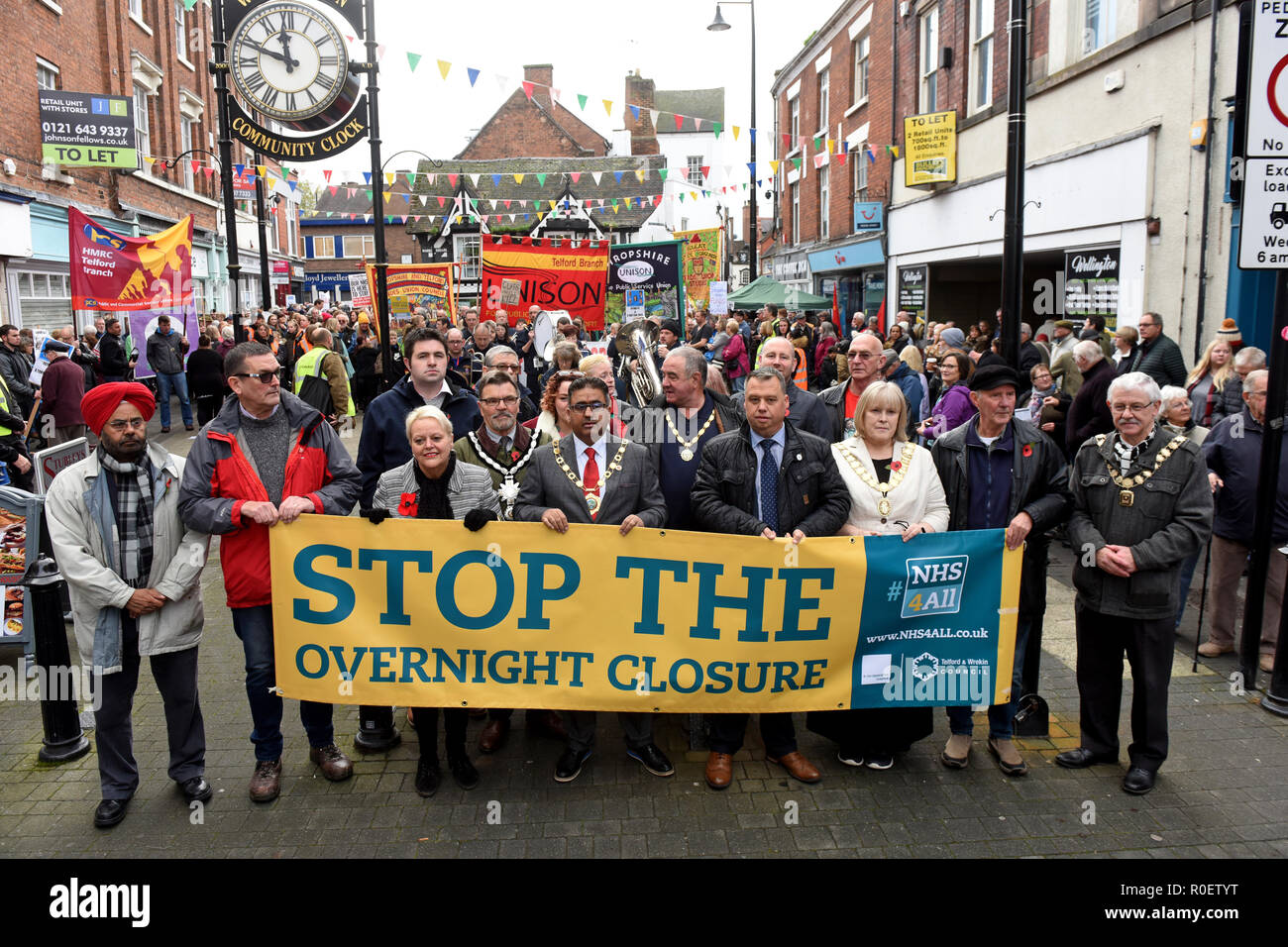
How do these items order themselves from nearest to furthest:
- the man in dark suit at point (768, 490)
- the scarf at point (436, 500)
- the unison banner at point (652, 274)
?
1. the man in dark suit at point (768, 490)
2. the scarf at point (436, 500)
3. the unison banner at point (652, 274)

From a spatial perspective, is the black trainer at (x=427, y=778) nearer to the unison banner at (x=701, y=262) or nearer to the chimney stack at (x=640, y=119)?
the unison banner at (x=701, y=262)

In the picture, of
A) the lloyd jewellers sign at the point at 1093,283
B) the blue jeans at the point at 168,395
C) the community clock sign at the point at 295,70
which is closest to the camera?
the community clock sign at the point at 295,70

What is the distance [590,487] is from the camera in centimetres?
463

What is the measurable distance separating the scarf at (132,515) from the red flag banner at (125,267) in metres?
9.75

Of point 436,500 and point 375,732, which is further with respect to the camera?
point 375,732

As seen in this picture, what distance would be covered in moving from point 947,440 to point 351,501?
2986 mm

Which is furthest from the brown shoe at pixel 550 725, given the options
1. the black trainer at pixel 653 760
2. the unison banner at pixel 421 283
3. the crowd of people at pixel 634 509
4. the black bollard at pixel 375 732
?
the unison banner at pixel 421 283

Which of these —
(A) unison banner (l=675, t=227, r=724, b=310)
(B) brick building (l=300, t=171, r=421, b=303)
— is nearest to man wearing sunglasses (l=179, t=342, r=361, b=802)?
(A) unison banner (l=675, t=227, r=724, b=310)

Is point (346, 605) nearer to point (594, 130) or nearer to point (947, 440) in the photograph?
point (947, 440)

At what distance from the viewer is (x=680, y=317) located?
47.9ft

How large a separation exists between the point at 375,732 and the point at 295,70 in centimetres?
680

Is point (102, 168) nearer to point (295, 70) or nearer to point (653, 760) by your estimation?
point (295, 70)

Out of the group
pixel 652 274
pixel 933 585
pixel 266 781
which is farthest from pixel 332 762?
pixel 652 274

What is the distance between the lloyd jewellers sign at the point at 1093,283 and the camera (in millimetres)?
12602
